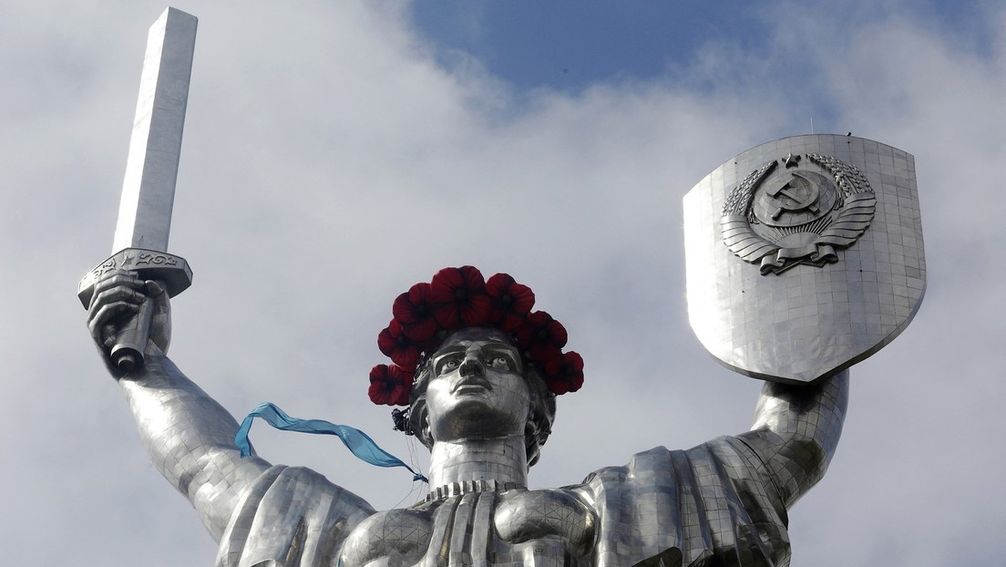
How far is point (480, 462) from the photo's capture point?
17766 millimetres

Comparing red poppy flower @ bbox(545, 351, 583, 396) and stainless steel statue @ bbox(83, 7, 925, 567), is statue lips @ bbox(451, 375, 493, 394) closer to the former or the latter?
stainless steel statue @ bbox(83, 7, 925, 567)

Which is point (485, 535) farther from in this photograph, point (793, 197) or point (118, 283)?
point (118, 283)

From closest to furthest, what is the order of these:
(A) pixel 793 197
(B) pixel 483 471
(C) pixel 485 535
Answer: (C) pixel 485 535, (B) pixel 483 471, (A) pixel 793 197

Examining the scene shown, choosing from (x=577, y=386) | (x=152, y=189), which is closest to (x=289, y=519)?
(x=577, y=386)

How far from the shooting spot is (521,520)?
653 inches

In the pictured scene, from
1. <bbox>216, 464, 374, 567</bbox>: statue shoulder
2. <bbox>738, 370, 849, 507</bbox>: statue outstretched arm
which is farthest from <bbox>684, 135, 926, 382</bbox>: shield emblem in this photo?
<bbox>216, 464, 374, 567</bbox>: statue shoulder

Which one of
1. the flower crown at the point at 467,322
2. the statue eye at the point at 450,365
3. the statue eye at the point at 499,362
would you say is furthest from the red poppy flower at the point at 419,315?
the statue eye at the point at 499,362

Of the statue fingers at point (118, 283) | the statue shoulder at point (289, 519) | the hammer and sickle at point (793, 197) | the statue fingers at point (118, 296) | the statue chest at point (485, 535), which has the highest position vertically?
the statue fingers at point (118, 283)

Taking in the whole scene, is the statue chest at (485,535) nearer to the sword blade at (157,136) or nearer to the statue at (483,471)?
the statue at (483,471)

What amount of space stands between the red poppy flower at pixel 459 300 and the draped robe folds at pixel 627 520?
1.77 m

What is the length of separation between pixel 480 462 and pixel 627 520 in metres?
1.57

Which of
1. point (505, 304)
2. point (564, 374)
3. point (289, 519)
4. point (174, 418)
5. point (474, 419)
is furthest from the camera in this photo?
point (564, 374)

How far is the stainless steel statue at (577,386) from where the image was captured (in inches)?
657

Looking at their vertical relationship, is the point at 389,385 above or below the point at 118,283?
below
